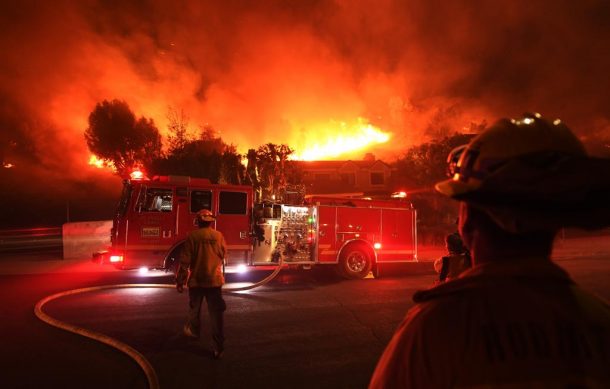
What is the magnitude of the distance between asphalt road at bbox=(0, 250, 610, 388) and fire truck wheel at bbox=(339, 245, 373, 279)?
1.24 metres

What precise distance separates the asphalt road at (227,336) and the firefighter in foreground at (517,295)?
338cm

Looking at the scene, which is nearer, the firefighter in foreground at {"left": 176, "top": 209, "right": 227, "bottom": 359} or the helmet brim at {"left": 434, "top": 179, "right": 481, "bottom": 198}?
the helmet brim at {"left": 434, "top": 179, "right": 481, "bottom": 198}

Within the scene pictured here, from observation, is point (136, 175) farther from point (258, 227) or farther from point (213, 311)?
point (213, 311)

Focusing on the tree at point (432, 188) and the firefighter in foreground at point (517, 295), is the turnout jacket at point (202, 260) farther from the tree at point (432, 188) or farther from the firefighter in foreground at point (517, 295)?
the tree at point (432, 188)

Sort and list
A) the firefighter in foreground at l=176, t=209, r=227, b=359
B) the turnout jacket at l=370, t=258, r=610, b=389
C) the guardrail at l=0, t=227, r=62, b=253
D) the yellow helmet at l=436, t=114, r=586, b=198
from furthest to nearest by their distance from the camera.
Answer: the guardrail at l=0, t=227, r=62, b=253 → the firefighter in foreground at l=176, t=209, r=227, b=359 → the yellow helmet at l=436, t=114, r=586, b=198 → the turnout jacket at l=370, t=258, r=610, b=389

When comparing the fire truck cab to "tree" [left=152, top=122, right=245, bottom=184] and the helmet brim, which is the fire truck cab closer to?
the helmet brim

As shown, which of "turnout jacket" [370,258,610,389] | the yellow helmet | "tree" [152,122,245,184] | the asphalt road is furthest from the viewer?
"tree" [152,122,245,184]

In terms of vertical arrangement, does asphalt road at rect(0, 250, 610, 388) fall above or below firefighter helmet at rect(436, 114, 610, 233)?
below

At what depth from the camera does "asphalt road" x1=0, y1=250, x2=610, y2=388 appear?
4.22m

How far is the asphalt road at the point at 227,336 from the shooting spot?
13.9ft

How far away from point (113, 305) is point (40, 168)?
46052 millimetres

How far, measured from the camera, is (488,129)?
1.17m

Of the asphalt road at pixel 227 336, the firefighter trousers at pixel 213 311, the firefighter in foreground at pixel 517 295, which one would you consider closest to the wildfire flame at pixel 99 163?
the asphalt road at pixel 227 336

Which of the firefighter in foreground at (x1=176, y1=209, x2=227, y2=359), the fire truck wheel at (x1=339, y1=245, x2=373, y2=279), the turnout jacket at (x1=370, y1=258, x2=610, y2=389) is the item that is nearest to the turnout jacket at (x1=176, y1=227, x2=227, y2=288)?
the firefighter in foreground at (x1=176, y1=209, x2=227, y2=359)
